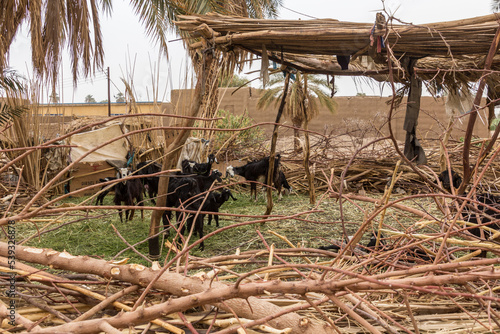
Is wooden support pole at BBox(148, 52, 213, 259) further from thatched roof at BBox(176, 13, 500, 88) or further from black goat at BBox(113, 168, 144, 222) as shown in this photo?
black goat at BBox(113, 168, 144, 222)

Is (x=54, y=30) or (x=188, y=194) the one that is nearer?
(x=188, y=194)

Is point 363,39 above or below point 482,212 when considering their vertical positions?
above

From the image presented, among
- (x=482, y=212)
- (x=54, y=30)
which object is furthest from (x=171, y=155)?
(x=54, y=30)

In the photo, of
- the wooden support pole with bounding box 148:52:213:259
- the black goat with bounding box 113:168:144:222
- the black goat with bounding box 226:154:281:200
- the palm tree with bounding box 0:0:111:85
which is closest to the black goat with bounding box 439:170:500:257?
the wooden support pole with bounding box 148:52:213:259

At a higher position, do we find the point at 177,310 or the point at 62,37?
the point at 62,37

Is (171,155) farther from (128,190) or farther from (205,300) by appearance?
(205,300)

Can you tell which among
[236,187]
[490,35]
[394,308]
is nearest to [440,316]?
A: [394,308]

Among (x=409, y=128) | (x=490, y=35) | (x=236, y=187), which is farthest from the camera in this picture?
(x=236, y=187)

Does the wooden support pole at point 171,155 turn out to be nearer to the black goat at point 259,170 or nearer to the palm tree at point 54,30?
the black goat at point 259,170

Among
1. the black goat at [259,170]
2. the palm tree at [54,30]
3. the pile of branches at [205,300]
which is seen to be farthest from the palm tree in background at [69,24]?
the pile of branches at [205,300]

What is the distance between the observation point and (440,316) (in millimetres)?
1881

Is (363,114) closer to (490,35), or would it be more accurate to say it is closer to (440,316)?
(490,35)

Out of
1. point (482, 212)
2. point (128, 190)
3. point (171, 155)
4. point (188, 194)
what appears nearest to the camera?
point (482, 212)

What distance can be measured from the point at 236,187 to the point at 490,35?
20.2ft
